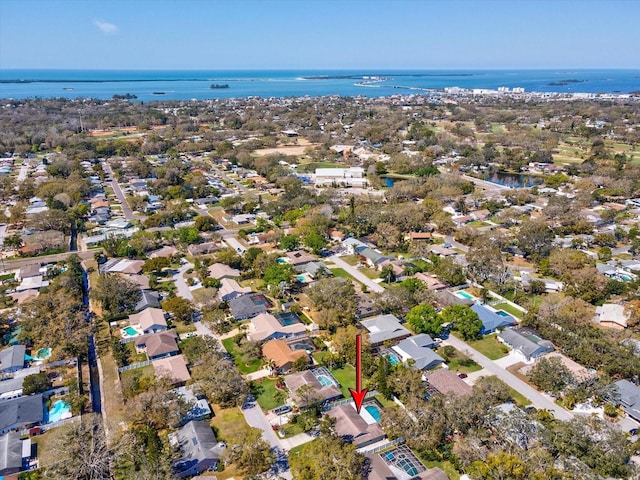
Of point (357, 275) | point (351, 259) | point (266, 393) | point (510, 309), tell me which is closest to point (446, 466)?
point (266, 393)

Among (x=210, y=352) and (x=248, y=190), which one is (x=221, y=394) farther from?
(x=248, y=190)

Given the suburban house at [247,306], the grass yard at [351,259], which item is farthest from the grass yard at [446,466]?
the grass yard at [351,259]

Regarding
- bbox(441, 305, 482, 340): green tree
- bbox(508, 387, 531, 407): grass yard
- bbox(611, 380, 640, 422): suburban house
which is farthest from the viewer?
bbox(441, 305, 482, 340): green tree

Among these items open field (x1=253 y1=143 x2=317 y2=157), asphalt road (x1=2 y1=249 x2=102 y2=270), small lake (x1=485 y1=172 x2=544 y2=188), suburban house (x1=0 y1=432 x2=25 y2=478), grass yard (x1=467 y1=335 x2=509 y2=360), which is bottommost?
grass yard (x1=467 y1=335 x2=509 y2=360)

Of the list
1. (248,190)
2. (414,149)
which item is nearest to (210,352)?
(248,190)

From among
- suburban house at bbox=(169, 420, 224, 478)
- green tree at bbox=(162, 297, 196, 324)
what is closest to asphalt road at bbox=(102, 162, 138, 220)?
green tree at bbox=(162, 297, 196, 324)

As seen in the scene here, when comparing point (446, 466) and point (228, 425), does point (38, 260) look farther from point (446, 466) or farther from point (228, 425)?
point (446, 466)

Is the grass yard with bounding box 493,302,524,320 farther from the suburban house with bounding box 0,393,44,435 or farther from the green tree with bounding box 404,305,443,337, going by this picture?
the suburban house with bounding box 0,393,44,435
